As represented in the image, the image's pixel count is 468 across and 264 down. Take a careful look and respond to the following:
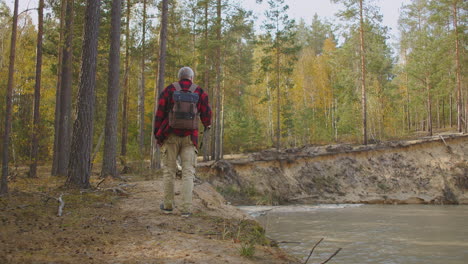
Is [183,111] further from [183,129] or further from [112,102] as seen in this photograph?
[112,102]

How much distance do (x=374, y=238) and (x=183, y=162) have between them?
4.21m

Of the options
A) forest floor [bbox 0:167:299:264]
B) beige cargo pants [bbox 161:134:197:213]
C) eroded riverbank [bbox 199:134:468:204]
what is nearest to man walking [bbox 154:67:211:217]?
beige cargo pants [bbox 161:134:197:213]

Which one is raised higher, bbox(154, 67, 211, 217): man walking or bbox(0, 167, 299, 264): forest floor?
bbox(154, 67, 211, 217): man walking

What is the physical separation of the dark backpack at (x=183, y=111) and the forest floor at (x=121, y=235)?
1.40m

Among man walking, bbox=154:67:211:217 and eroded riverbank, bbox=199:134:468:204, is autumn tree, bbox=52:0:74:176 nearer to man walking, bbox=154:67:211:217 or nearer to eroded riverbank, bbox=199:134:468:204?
eroded riverbank, bbox=199:134:468:204

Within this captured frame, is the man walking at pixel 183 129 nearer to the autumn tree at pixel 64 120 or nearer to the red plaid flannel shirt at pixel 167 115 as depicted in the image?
the red plaid flannel shirt at pixel 167 115

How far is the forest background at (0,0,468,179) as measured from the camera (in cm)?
1766

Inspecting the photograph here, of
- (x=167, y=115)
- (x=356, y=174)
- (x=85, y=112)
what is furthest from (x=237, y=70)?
(x=167, y=115)

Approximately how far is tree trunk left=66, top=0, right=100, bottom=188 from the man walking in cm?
335

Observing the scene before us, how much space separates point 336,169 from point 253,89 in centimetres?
2281

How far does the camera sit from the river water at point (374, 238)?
5113 mm

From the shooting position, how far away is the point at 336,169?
17547mm

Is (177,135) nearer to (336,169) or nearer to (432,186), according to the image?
(336,169)

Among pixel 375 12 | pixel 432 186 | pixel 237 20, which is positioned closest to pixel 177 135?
pixel 432 186
